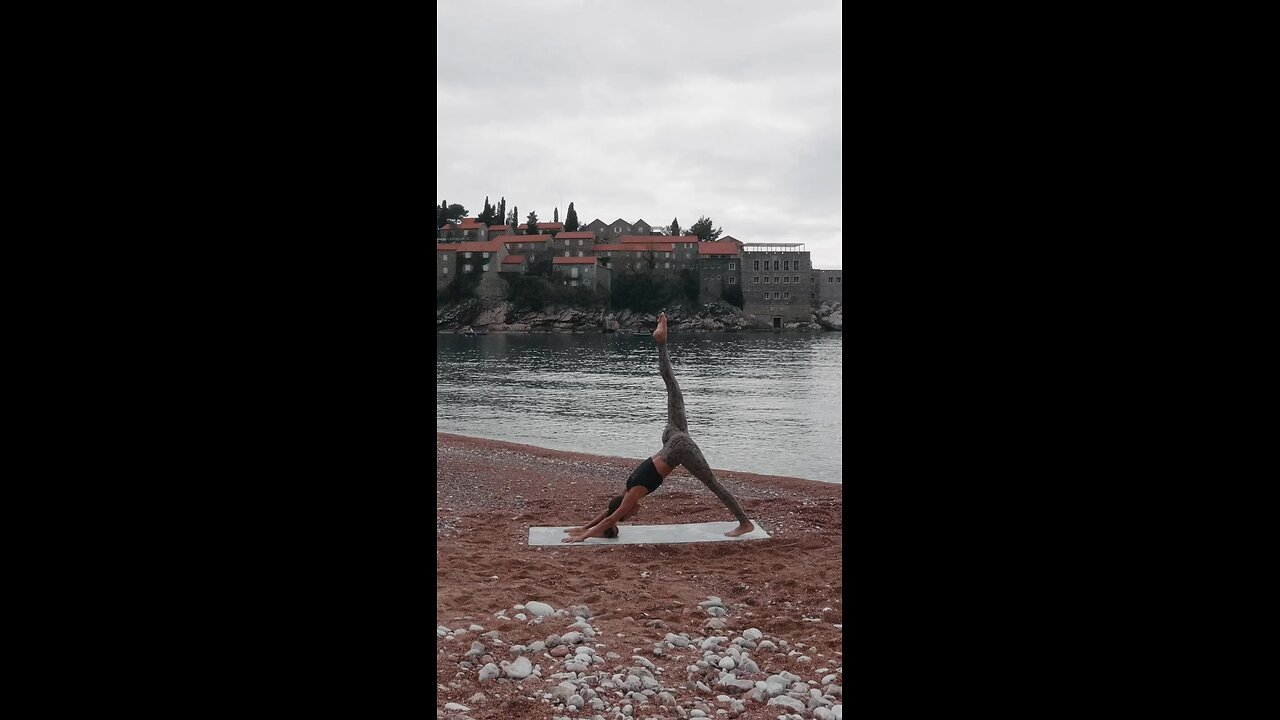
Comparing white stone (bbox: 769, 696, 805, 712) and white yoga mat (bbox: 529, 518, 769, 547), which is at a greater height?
white stone (bbox: 769, 696, 805, 712)

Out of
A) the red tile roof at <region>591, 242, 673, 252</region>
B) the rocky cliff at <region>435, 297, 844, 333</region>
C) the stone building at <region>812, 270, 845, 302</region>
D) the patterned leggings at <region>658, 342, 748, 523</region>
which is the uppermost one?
the red tile roof at <region>591, 242, 673, 252</region>

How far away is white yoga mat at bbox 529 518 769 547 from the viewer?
24.0ft

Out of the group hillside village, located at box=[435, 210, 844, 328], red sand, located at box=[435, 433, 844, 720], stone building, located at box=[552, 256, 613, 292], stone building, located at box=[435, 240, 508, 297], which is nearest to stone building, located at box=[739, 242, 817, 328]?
hillside village, located at box=[435, 210, 844, 328]

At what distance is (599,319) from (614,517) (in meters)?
A: 65.9

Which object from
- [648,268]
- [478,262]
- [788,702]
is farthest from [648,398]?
[478,262]

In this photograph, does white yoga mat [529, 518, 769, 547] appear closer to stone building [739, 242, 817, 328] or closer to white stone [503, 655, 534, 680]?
white stone [503, 655, 534, 680]

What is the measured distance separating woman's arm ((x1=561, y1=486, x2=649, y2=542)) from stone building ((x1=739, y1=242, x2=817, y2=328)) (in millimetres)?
63236

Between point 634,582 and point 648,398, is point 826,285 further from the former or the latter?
point 634,582

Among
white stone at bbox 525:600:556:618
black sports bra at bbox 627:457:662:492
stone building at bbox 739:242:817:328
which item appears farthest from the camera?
stone building at bbox 739:242:817:328

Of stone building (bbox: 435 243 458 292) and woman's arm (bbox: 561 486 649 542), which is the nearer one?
woman's arm (bbox: 561 486 649 542)

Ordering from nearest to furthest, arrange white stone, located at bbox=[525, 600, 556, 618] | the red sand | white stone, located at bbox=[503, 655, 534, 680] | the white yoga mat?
white stone, located at bbox=[503, 655, 534, 680], the red sand, white stone, located at bbox=[525, 600, 556, 618], the white yoga mat

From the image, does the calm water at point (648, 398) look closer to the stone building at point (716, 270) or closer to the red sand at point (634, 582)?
the red sand at point (634, 582)

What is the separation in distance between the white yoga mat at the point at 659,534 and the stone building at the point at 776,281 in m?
62.7
